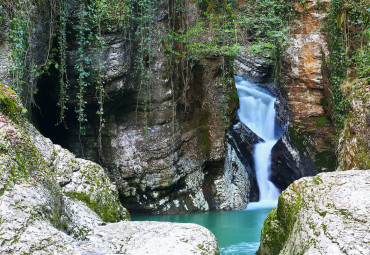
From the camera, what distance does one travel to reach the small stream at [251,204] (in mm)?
6379

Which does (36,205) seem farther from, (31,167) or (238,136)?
(238,136)

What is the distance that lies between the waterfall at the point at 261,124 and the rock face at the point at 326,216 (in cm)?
715

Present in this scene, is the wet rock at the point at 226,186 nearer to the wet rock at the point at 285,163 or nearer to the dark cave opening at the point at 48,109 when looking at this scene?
the wet rock at the point at 285,163

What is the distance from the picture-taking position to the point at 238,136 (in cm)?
1154

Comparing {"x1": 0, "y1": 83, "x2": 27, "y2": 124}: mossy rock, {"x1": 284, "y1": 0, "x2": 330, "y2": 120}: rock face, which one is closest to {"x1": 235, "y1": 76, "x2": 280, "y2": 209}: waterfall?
{"x1": 284, "y1": 0, "x2": 330, "y2": 120}: rock face

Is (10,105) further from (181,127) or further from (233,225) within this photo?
(181,127)

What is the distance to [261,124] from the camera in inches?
506

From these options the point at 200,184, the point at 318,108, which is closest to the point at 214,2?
the point at 318,108

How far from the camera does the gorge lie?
3.11m

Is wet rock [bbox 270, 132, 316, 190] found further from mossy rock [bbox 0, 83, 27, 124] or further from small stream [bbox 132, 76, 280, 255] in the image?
mossy rock [bbox 0, 83, 27, 124]

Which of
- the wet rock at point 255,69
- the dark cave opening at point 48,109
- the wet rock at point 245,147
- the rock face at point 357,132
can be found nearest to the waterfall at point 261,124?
the wet rock at point 245,147

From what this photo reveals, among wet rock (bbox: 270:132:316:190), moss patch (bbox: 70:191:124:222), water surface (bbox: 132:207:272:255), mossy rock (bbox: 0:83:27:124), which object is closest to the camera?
mossy rock (bbox: 0:83:27:124)

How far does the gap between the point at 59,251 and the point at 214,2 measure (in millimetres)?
9486

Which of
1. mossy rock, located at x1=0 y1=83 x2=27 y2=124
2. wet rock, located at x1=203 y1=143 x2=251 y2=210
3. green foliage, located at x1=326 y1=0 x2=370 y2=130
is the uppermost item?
green foliage, located at x1=326 y1=0 x2=370 y2=130
